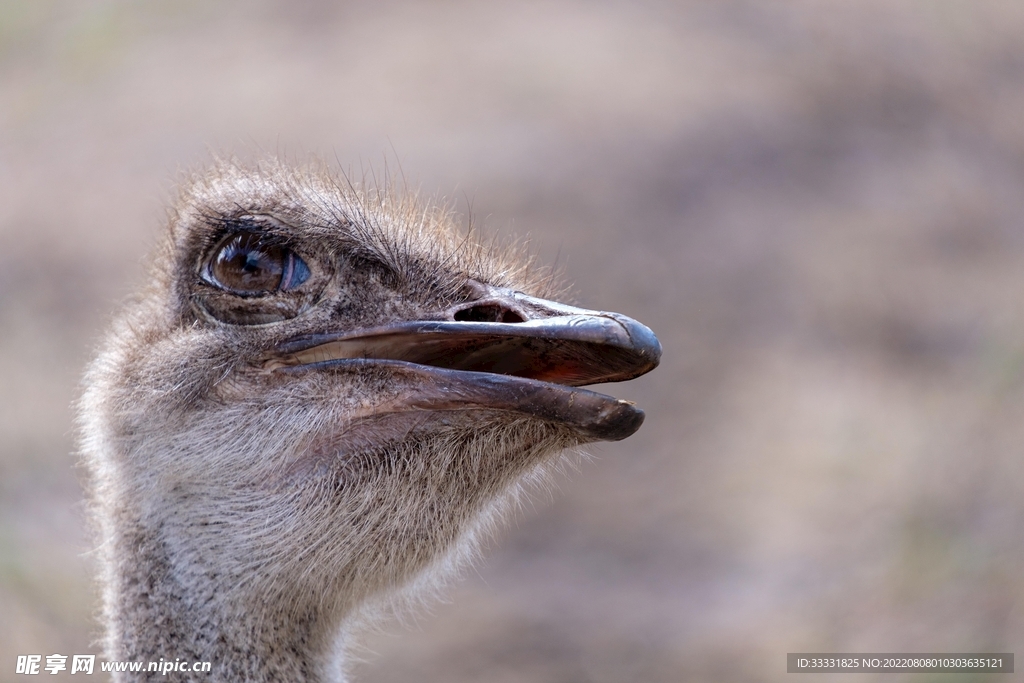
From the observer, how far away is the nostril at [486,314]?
6.57 feet

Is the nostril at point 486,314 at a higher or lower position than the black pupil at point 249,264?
lower

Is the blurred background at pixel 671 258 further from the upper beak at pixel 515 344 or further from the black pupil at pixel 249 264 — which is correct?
the upper beak at pixel 515 344

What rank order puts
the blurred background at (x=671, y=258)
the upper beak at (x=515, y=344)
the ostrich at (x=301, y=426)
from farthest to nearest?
1. the blurred background at (x=671, y=258)
2. the ostrich at (x=301, y=426)
3. the upper beak at (x=515, y=344)

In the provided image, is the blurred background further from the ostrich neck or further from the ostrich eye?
the ostrich neck

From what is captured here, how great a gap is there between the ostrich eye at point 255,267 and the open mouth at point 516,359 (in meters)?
0.14

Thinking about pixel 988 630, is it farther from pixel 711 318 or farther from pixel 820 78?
pixel 820 78

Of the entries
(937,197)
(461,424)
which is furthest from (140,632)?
(937,197)

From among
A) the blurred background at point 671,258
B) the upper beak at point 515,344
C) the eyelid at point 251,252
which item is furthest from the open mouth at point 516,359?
the blurred background at point 671,258

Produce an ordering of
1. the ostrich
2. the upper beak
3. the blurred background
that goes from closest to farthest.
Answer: the upper beak < the ostrich < the blurred background

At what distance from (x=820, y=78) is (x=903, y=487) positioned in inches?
166

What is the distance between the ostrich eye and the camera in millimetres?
2141

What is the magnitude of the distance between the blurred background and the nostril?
2.26 meters

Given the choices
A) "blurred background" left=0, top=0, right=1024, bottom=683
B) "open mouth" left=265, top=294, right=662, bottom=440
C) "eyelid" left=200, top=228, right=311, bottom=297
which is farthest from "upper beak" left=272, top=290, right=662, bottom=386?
"blurred background" left=0, top=0, right=1024, bottom=683

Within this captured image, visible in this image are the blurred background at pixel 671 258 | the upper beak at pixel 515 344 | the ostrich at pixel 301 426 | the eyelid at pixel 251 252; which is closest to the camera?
the upper beak at pixel 515 344
